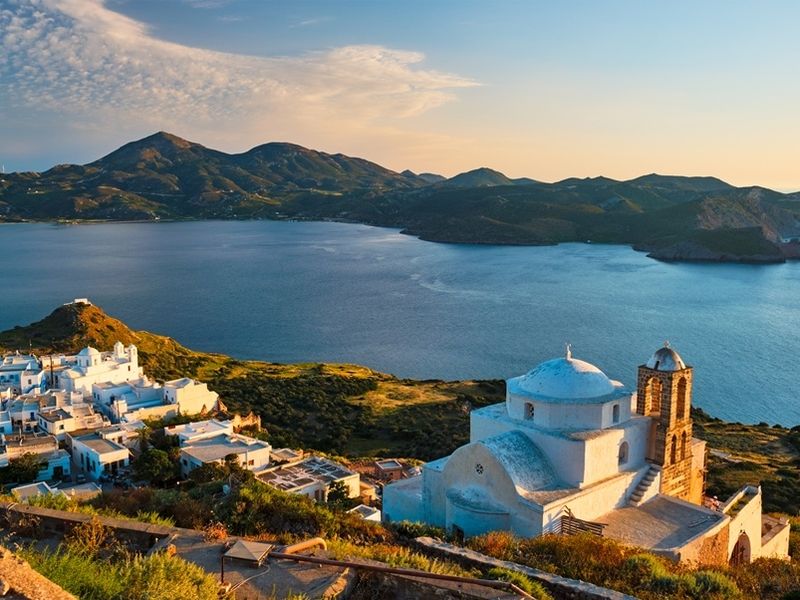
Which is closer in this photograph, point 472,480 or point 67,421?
point 472,480

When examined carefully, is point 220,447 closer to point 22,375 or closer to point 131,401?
point 131,401

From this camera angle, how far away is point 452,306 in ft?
236

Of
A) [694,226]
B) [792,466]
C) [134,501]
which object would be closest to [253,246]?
[694,226]

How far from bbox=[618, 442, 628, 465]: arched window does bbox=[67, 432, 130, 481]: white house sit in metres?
16.6

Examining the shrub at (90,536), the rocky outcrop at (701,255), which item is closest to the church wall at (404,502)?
the shrub at (90,536)

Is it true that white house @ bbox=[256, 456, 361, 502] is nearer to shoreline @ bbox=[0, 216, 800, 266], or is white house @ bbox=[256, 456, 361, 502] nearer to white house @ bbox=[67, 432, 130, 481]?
white house @ bbox=[67, 432, 130, 481]

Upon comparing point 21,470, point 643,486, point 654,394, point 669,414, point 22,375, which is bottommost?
point 21,470

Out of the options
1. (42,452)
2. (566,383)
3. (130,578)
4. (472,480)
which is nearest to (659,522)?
(566,383)

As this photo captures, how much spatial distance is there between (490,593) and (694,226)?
13578cm

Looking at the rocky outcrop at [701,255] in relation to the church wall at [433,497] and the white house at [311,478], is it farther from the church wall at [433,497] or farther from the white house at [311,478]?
the church wall at [433,497]

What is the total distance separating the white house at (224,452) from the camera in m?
22.0

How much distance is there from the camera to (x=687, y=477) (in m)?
15.8

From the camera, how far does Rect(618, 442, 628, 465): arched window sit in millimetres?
14528

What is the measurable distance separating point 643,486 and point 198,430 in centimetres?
1759
